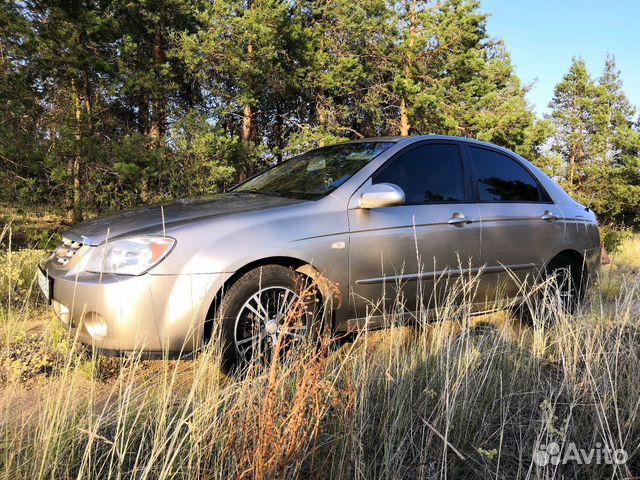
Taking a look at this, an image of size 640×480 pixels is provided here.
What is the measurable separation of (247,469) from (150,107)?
39.2 ft

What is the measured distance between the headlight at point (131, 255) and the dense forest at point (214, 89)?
6.79 m

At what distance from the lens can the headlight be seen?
96.5 inches

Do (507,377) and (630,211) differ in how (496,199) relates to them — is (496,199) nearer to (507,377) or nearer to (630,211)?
(507,377)

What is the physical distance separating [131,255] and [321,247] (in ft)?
3.67

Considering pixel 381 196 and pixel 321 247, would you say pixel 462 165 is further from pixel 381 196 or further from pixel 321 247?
pixel 321 247

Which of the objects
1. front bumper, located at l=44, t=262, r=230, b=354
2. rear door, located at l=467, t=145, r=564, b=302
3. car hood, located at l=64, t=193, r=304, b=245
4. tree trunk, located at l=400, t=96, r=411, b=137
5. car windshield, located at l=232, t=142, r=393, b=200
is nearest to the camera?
front bumper, located at l=44, t=262, r=230, b=354

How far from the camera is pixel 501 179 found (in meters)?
4.09

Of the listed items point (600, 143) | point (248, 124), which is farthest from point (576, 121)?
point (248, 124)

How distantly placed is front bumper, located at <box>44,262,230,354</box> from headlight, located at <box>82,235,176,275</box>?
0.16 ft

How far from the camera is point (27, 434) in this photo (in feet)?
5.63

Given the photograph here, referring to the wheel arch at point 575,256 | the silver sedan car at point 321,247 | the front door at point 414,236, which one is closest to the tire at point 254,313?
the silver sedan car at point 321,247

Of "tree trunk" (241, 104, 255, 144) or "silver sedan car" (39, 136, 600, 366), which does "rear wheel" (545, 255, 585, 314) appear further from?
"tree trunk" (241, 104, 255, 144)

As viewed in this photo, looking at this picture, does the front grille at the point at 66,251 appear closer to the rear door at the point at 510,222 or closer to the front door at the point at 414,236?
the front door at the point at 414,236

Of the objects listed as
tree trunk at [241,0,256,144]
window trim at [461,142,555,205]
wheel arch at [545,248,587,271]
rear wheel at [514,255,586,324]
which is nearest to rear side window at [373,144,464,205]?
window trim at [461,142,555,205]
